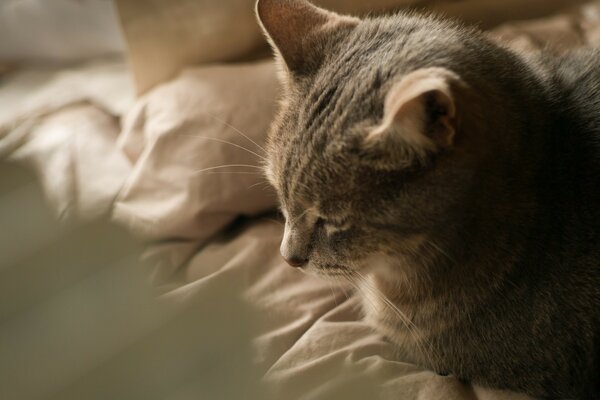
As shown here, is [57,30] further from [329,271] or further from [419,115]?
[419,115]

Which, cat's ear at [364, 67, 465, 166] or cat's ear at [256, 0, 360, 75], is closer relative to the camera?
cat's ear at [364, 67, 465, 166]

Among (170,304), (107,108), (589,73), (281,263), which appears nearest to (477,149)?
(589,73)

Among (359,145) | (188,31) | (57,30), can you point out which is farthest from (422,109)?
(57,30)

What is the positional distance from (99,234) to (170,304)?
4.4 inches

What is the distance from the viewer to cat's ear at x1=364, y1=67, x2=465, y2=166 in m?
0.70

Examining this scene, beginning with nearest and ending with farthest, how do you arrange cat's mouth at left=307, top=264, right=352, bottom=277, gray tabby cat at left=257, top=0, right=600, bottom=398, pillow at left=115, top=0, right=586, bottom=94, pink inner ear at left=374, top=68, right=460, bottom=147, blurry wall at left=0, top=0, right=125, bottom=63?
1. pink inner ear at left=374, top=68, right=460, bottom=147
2. gray tabby cat at left=257, top=0, right=600, bottom=398
3. cat's mouth at left=307, top=264, right=352, bottom=277
4. pillow at left=115, top=0, right=586, bottom=94
5. blurry wall at left=0, top=0, right=125, bottom=63

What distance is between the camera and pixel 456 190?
0.83 meters

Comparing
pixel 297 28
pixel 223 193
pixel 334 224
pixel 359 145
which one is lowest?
pixel 223 193

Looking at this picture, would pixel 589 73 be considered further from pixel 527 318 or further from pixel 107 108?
pixel 107 108

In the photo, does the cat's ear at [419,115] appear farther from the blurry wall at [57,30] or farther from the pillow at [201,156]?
the blurry wall at [57,30]

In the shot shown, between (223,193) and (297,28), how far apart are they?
0.45 metres

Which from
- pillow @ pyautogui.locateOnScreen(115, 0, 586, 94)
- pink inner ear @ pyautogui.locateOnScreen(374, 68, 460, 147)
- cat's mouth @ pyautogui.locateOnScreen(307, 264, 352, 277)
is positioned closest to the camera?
pink inner ear @ pyautogui.locateOnScreen(374, 68, 460, 147)

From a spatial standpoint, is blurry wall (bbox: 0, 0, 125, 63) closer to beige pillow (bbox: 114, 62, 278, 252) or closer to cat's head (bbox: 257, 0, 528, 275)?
beige pillow (bbox: 114, 62, 278, 252)

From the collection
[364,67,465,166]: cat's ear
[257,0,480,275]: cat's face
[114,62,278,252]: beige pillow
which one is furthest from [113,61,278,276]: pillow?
[364,67,465,166]: cat's ear
